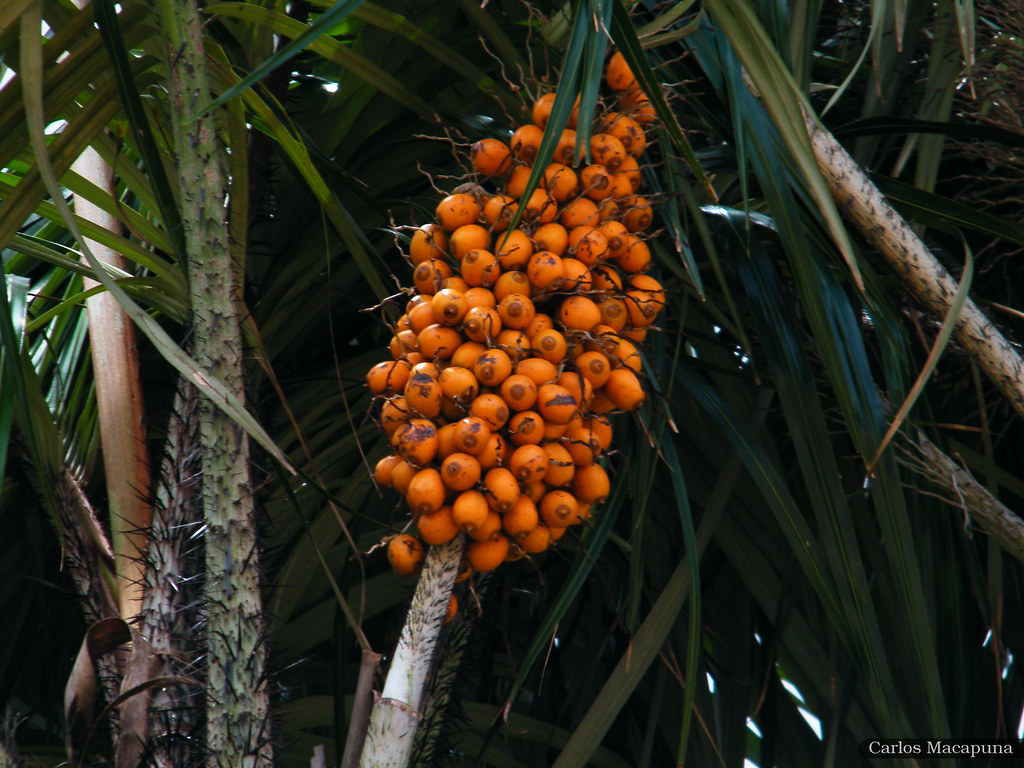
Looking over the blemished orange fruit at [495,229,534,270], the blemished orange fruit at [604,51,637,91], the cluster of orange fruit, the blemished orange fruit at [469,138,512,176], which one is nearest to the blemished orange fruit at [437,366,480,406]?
the cluster of orange fruit

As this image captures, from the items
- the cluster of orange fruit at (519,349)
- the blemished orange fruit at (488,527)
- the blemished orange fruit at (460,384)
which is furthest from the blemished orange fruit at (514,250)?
the blemished orange fruit at (488,527)

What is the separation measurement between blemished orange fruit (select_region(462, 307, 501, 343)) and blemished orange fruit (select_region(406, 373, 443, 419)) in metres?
0.05

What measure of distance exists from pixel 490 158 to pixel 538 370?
22 cm

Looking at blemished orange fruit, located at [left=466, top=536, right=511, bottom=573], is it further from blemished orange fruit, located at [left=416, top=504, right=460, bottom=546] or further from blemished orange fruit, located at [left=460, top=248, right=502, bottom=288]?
blemished orange fruit, located at [left=460, top=248, right=502, bottom=288]

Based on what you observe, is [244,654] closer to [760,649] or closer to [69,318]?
[69,318]

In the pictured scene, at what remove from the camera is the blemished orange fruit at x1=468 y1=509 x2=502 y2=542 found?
72cm

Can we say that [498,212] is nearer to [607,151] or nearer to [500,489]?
[607,151]

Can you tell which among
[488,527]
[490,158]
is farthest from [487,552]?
[490,158]

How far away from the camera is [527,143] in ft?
2.68

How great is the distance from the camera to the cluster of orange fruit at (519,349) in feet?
2.35

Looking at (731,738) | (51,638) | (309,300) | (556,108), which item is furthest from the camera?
(51,638)

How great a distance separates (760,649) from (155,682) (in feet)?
3.54

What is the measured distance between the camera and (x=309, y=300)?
4.49ft

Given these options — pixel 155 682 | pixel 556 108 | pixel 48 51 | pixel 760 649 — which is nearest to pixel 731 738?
pixel 760 649
